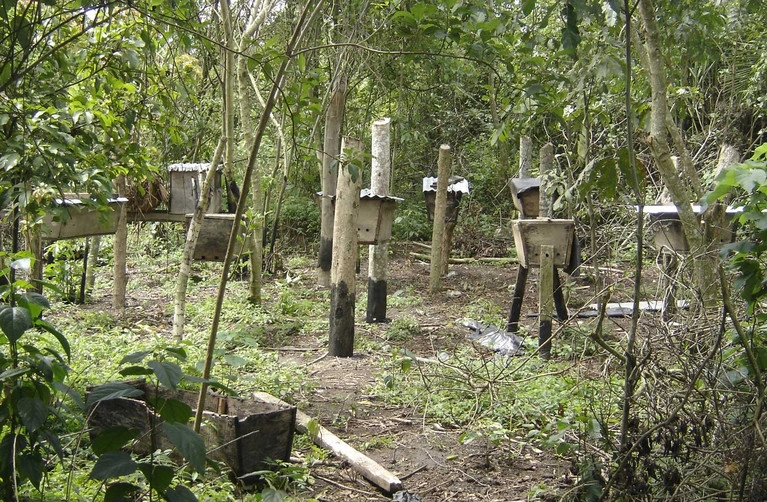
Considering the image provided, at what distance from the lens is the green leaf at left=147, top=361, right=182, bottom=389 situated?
2.38 m

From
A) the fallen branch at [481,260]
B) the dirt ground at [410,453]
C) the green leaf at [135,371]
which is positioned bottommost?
the dirt ground at [410,453]

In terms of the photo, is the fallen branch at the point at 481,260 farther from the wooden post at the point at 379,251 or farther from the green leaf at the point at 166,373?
the green leaf at the point at 166,373

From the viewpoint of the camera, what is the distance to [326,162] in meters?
10.1

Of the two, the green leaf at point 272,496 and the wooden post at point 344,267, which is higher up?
the wooden post at point 344,267

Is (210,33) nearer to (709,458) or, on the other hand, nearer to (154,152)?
(154,152)

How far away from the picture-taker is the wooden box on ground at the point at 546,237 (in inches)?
285

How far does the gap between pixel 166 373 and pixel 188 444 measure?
238 mm

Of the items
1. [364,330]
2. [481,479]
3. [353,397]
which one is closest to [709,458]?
[481,479]

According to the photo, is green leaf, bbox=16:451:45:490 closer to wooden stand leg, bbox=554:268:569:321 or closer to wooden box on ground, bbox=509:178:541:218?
wooden stand leg, bbox=554:268:569:321

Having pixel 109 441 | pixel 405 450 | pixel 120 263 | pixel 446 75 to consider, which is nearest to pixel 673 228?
pixel 405 450

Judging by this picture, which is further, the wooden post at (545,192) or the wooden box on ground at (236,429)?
the wooden post at (545,192)

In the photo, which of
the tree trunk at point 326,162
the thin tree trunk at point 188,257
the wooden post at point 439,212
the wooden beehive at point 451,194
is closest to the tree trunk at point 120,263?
the thin tree trunk at point 188,257

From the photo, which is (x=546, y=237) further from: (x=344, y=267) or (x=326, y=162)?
(x=326, y=162)

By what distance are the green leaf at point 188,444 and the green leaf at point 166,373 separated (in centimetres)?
15
